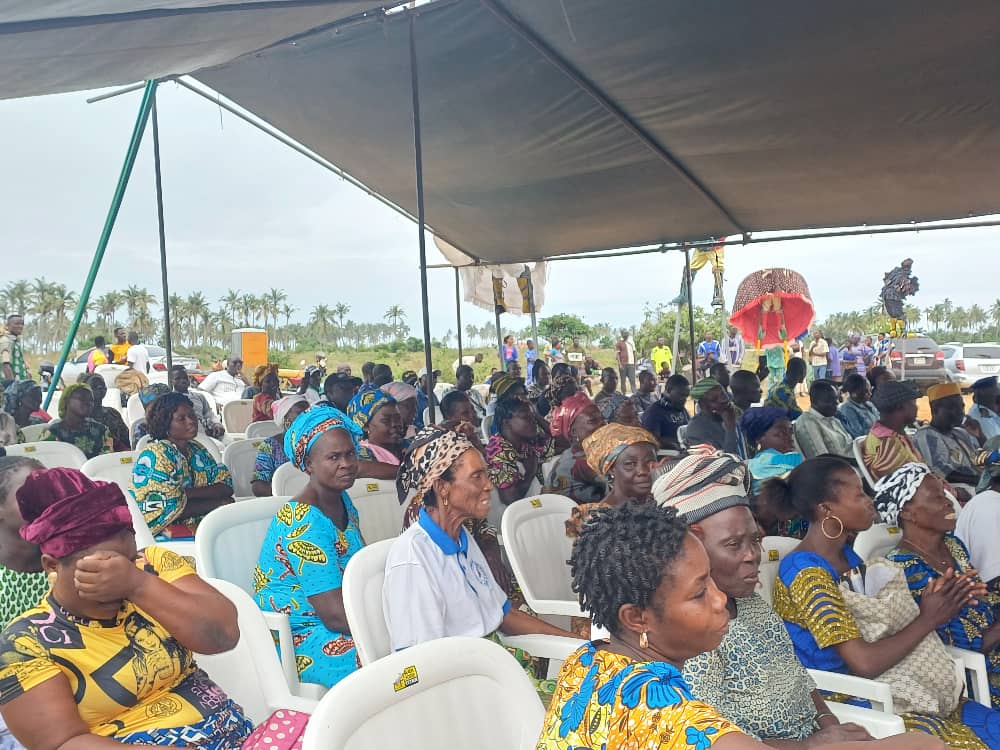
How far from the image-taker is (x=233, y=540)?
11.1 feet

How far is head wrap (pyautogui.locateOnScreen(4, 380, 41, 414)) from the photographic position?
275 inches

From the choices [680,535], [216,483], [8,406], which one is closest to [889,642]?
[680,535]

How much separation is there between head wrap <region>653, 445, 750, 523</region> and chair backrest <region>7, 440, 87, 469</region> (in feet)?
12.5

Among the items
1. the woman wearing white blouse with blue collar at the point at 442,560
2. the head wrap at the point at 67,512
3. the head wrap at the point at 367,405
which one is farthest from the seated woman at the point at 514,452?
the head wrap at the point at 67,512

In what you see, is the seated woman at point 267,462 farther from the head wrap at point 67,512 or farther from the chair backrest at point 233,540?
the head wrap at point 67,512

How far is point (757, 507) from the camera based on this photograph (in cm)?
363

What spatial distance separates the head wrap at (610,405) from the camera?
6593mm

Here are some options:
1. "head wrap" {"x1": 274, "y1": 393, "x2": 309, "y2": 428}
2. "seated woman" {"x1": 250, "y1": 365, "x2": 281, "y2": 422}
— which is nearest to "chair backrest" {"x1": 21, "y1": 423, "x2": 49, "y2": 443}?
"head wrap" {"x1": 274, "y1": 393, "x2": 309, "y2": 428}

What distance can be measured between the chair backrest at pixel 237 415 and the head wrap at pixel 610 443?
20.3 feet

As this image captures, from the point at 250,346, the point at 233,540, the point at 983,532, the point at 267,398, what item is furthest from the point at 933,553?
the point at 250,346

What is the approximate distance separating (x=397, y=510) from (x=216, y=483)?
40.1 inches

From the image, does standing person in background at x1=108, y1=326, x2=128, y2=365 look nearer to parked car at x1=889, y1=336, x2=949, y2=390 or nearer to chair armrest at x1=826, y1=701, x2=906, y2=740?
chair armrest at x1=826, y1=701, x2=906, y2=740

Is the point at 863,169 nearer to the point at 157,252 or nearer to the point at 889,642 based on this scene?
the point at 889,642

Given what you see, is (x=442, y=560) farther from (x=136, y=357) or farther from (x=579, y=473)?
(x=136, y=357)
